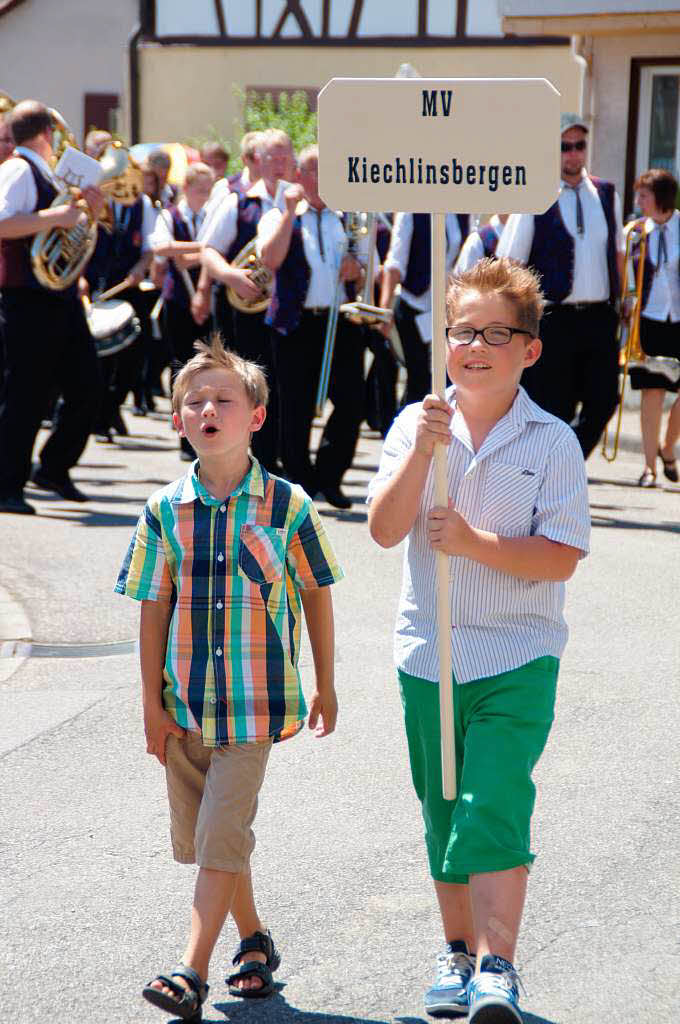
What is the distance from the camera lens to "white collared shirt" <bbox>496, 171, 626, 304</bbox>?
9.12 meters

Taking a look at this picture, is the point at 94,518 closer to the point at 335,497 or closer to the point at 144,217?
the point at 335,497

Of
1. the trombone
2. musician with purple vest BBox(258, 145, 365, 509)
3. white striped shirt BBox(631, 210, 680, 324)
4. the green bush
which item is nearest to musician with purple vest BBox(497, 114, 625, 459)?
musician with purple vest BBox(258, 145, 365, 509)

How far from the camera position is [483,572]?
3.55 m

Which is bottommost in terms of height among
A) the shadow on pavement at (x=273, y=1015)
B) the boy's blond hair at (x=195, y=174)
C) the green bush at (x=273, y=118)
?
the shadow on pavement at (x=273, y=1015)

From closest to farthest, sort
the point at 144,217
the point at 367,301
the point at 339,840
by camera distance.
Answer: the point at 339,840
the point at 367,301
the point at 144,217

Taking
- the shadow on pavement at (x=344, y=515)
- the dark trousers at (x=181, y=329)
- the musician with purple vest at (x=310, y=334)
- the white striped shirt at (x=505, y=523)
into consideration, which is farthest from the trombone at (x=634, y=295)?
Result: the white striped shirt at (x=505, y=523)

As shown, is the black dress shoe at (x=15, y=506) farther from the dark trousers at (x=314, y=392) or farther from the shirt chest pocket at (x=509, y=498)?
the shirt chest pocket at (x=509, y=498)

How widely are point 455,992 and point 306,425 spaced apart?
660cm

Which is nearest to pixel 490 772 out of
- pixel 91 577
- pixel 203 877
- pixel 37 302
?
pixel 203 877

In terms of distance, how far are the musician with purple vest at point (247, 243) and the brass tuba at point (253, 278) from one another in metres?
0.04

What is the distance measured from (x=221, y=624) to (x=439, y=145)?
110 cm

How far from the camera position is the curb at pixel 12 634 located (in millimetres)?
6328

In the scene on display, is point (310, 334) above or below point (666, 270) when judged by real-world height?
below

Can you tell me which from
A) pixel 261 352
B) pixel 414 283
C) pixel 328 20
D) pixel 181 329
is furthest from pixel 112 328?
pixel 328 20
